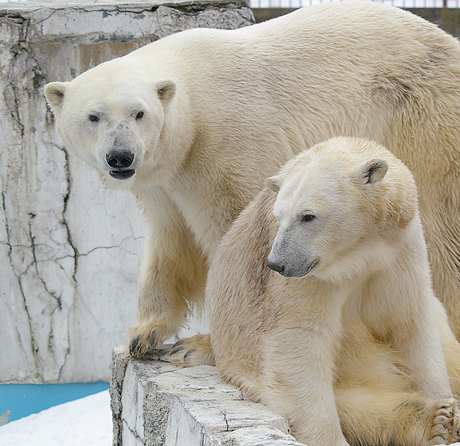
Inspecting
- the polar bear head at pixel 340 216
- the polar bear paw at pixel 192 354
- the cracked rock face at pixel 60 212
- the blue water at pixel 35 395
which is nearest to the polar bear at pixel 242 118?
the polar bear paw at pixel 192 354

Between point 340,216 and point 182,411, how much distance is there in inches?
35.1

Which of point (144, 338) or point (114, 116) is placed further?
point (144, 338)

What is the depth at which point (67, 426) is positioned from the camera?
603cm

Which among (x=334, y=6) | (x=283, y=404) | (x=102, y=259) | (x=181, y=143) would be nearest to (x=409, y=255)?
(x=283, y=404)

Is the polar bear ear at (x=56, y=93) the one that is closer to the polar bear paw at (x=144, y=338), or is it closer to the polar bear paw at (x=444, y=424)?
the polar bear paw at (x=144, y=338)

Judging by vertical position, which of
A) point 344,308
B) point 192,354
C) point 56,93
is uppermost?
point 56,93

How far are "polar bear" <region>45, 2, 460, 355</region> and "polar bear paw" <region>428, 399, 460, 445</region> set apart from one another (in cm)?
91

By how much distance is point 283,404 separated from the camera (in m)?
2.11

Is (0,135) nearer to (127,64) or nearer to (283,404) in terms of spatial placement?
(127,64)

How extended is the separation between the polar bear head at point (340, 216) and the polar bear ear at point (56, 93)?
4.33ft

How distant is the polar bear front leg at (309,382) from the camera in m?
2.04

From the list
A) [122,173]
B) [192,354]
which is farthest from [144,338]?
[122,173]

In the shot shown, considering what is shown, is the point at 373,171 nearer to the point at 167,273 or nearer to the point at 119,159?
the point at 119,159

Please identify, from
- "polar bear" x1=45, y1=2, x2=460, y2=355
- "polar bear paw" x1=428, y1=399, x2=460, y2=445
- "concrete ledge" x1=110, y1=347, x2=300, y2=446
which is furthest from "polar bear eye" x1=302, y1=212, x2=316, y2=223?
"polar bear" x1=45, y1=2, x2=460, y2=355
